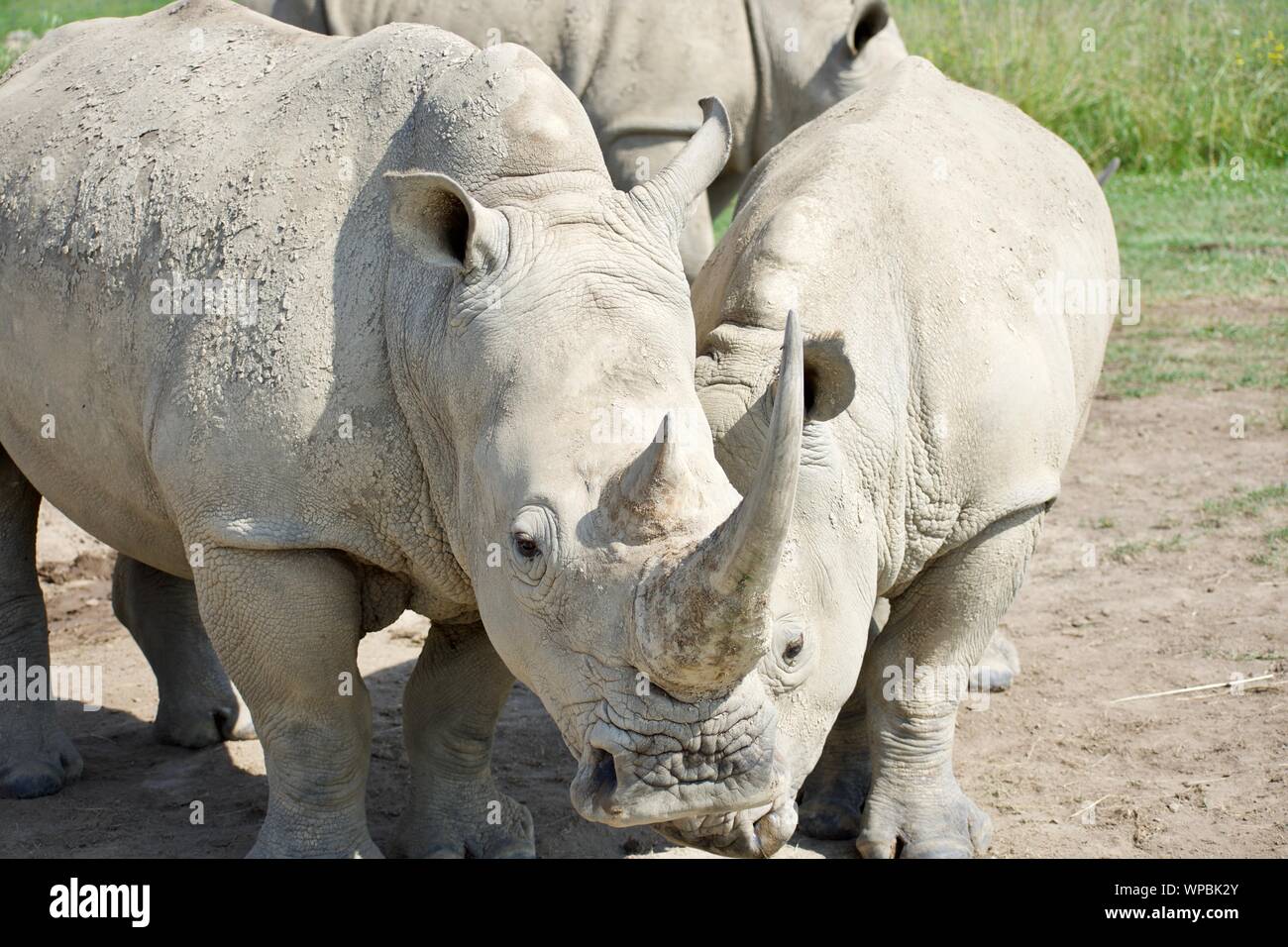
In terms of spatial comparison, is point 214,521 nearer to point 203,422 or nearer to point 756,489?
point 203,422

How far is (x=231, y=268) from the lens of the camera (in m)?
4.46

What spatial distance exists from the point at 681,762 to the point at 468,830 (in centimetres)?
183

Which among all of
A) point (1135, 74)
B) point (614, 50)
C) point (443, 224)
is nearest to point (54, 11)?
point (1135, 74)

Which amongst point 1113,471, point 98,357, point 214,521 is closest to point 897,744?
point 214,521

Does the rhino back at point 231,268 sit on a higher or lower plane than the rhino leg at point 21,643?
higher

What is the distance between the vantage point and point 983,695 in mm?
6512

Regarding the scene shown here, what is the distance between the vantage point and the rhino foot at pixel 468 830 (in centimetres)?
521

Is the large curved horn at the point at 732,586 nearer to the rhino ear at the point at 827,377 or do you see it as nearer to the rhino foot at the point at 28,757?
the rhino ear at the point at 827,377

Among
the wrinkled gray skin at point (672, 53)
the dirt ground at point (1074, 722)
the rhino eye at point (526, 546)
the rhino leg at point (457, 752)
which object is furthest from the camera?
the wrinkled gray skin at point (672, 53)

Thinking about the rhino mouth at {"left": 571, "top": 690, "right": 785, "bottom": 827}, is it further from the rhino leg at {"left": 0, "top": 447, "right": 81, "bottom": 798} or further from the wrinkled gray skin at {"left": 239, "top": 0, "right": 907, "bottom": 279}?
the wrinkled gray skin at {"left": 239, "top": 0, "right": 907, "bottom": 279}

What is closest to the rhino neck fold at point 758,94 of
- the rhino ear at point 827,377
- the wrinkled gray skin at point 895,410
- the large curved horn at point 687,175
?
the wrinkled gray skin at point 895,410

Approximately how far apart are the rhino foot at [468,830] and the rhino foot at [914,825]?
1.00 metres

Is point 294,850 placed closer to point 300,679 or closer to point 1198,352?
point 300,679

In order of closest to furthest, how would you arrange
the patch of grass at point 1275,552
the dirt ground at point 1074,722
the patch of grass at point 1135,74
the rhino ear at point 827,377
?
the rhino ear at point 827,377, the dirt ground at point 1074,722, the patch of grass at point 1275,552, the patch of grass at point 1135,74
